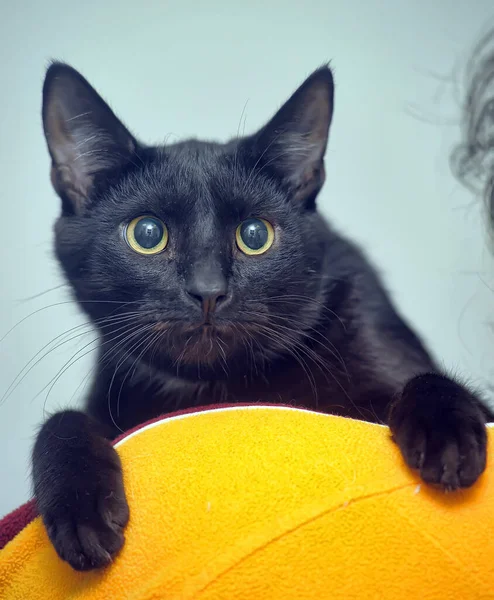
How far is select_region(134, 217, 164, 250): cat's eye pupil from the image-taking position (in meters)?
0.88

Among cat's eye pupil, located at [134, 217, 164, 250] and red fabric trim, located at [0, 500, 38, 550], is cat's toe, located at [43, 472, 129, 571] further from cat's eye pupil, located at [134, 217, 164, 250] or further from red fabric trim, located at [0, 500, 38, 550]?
cat's eye pupil, located at [134, 217, 164, 250]

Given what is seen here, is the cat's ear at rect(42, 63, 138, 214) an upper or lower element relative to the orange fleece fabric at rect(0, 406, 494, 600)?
upper

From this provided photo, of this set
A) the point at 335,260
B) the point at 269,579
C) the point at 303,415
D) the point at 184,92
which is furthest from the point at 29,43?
the point at 269,579

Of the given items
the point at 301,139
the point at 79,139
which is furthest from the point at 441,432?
the point at 79,139

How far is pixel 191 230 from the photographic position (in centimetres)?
86

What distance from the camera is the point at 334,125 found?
5.07 feet

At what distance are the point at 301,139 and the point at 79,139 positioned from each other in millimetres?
399

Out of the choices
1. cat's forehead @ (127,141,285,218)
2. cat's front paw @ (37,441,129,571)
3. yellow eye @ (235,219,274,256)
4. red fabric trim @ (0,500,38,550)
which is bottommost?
red fabric trim @ (0,500,38,550)

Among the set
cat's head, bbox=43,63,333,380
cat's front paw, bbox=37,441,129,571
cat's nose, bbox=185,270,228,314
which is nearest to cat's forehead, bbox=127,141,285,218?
cat's head, bbox=43,63,333,380

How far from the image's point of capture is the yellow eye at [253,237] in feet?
3.00

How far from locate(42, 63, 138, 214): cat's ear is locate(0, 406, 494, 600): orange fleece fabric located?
22.9 inches

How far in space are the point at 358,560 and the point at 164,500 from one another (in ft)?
0.59

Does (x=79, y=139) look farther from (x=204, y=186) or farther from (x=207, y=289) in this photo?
(x=207, y=289)

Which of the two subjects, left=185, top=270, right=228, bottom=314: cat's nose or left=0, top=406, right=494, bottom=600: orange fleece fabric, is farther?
left=185, top=270, right=228, bottom=314: cat's nose
